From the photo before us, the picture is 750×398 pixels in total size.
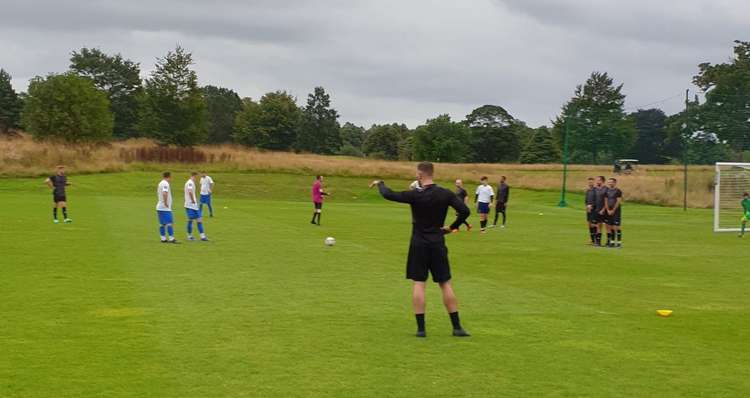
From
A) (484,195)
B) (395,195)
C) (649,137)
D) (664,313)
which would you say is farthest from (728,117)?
(395,195)

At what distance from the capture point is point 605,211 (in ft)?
81.2

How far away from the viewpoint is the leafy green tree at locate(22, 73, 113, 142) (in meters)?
81.3

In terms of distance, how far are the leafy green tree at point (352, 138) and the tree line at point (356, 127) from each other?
0.38 m

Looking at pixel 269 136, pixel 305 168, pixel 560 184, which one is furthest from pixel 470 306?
pixel 269 136

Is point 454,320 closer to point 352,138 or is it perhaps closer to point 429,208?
point 429,208

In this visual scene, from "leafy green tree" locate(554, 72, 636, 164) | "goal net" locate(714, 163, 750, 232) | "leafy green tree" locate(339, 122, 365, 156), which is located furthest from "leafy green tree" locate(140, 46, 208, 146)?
"leafy green tree" locate(339, 122, 365, 156)

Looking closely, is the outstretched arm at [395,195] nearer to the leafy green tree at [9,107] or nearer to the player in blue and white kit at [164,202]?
the player in blue and white kit at [164,202]

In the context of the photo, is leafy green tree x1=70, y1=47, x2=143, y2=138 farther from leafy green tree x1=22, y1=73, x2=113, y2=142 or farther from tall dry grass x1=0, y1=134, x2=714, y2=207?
tall dry grass x1=0, y1=134, x2=714, y2=207

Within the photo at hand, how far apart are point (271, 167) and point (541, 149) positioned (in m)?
61.8

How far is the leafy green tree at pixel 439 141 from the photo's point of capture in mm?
116375

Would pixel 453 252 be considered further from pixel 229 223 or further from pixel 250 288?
pixel 229 223

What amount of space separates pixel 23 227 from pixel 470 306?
18.1 metres

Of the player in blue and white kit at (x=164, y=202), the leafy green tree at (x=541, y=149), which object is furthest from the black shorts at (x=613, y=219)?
the leafy green tree at (x=541, y=149)

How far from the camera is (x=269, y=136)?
11975 centimetres
